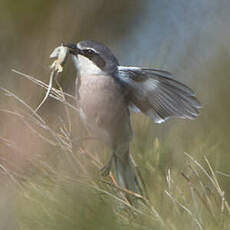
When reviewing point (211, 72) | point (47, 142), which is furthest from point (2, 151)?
point (211, 72)

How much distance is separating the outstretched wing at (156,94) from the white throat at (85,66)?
80 mm

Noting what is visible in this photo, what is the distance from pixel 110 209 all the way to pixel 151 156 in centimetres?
32

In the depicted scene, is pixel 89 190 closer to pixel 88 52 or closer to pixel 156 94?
pixel 156 94

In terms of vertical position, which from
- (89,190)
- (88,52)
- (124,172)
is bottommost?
(124,172)

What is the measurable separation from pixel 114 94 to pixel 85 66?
110 millimetres

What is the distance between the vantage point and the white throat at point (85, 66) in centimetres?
146

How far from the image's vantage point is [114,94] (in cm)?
144

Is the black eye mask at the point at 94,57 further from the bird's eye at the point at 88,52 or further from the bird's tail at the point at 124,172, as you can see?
the bird's tail at the point at 124,172

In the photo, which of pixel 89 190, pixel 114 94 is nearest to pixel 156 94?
pixel 114 94

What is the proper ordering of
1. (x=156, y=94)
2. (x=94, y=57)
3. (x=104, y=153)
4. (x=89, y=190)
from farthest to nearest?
(x=94, y=57), (x=156, y=94), (x=104, y=153), (x=89, y=190)

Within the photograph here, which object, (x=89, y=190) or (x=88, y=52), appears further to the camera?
(x=88, y=52)

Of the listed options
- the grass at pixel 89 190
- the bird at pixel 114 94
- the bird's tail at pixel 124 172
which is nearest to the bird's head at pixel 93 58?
the bird at pixel 114 94

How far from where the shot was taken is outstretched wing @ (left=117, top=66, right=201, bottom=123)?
3.72 ft

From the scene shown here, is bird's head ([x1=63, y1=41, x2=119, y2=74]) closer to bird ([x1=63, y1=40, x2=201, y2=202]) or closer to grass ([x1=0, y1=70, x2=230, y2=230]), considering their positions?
bird ([x1=63, y1=40, x2=201, y2=202])
